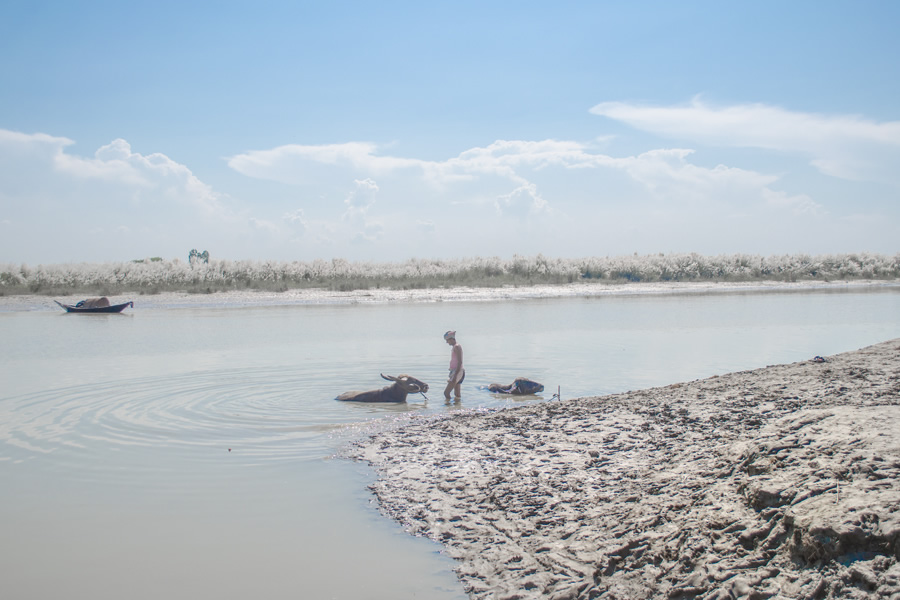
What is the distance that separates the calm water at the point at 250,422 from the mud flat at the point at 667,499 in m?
0.52

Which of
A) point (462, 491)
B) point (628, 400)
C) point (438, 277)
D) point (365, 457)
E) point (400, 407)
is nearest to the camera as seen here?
point (462, 491)

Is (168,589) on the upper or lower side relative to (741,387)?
lower

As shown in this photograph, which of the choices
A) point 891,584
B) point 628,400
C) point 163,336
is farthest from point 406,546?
point 163,336

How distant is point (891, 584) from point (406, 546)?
325 cm

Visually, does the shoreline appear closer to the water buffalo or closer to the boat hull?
the boat hull

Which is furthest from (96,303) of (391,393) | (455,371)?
(455,371)

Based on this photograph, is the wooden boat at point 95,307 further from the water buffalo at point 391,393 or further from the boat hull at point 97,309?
the water buffalo at point 391,393

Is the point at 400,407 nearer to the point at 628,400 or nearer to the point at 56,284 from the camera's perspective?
the point at 628,400

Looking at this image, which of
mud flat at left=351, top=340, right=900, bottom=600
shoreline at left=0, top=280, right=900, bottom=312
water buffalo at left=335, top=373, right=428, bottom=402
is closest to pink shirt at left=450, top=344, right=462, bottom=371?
water buffalo at left=335, top=373, right=428, bottom=402

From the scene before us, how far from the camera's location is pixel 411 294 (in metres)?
39.6

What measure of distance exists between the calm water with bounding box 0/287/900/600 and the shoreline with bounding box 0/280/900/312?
389 inches

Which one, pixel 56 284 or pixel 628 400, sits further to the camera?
pixel 56 284

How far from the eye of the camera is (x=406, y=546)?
5414mm

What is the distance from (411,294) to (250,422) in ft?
97.8
